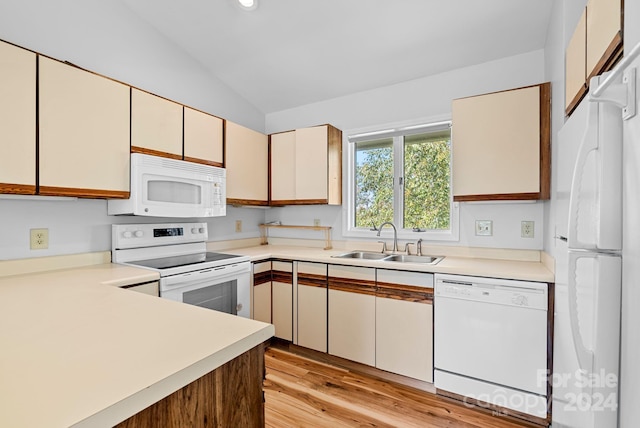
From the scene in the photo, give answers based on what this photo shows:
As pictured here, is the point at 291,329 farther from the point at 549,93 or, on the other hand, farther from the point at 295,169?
the point at 549,93

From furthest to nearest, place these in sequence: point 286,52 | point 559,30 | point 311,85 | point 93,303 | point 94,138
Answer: point 311,85, point 286,52, point 94,138, point 559,30, point 93,303

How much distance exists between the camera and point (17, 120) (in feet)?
5.04

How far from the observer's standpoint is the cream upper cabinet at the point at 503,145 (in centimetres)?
192

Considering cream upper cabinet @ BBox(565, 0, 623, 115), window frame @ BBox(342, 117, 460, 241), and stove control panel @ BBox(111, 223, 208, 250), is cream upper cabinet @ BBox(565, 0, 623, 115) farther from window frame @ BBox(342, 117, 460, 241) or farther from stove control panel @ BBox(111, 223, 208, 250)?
stove control panel @ BBox(111, 223, 208, 250)

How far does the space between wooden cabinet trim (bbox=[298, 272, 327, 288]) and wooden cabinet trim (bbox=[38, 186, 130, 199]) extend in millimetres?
1440

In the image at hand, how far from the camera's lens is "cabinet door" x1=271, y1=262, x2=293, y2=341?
2.64 meters

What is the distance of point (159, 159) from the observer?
2.12m

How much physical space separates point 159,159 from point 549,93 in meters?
2.64

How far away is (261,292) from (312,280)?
1.59 ft

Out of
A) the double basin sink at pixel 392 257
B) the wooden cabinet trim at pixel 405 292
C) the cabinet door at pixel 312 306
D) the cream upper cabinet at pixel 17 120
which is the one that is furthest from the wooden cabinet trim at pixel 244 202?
the wooden cabinet trim at pixel 405 292

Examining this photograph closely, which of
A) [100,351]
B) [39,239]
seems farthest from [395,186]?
[39,239]

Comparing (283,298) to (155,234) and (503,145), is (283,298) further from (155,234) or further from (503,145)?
(503,145)

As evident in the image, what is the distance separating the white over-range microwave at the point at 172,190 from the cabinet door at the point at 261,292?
Result: 603mm

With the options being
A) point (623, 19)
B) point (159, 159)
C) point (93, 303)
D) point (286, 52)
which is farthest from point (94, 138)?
point (623, 19)
